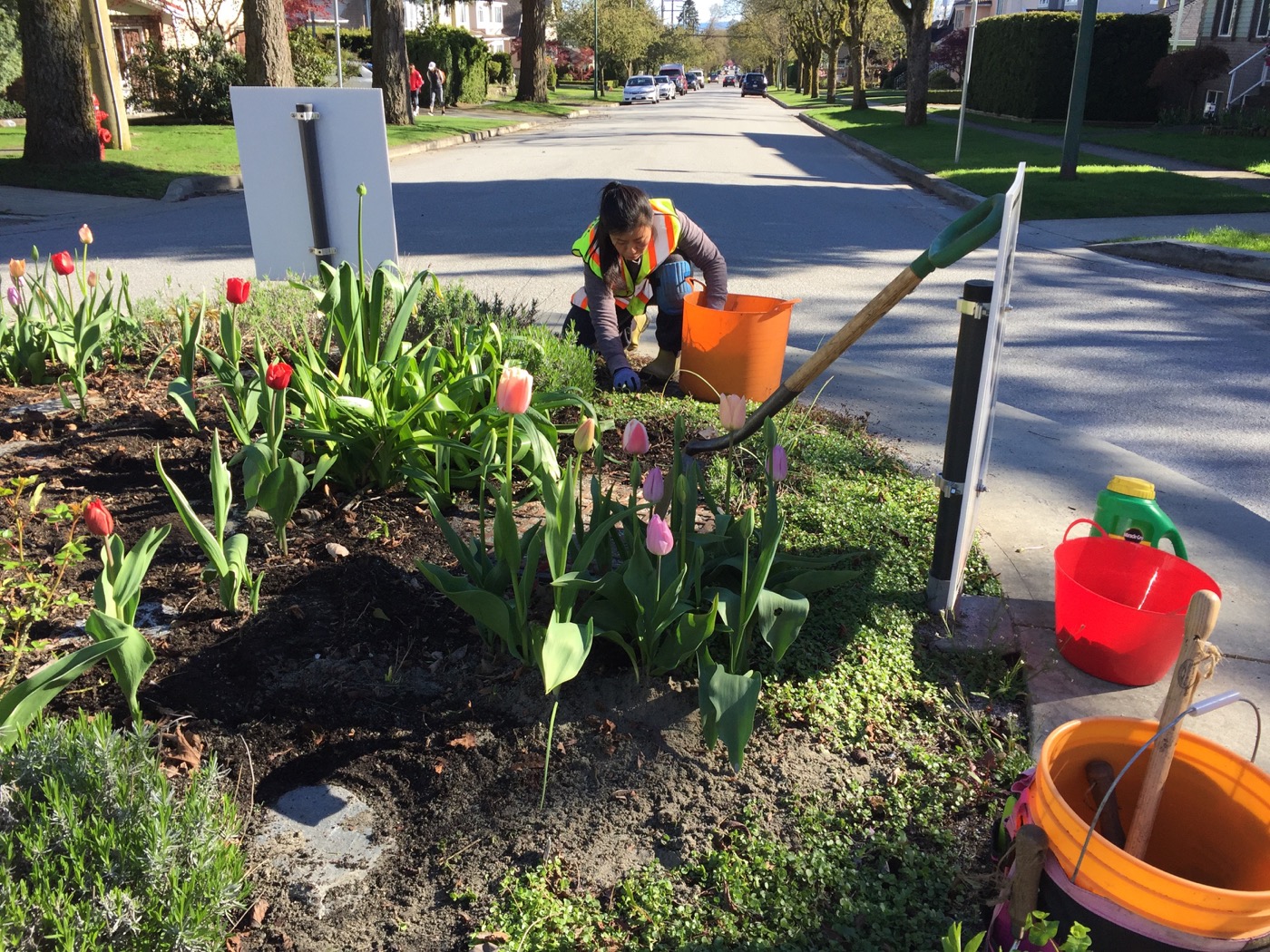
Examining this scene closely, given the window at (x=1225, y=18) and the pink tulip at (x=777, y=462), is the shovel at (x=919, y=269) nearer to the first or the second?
the pink tulip at (x=777, y=462)

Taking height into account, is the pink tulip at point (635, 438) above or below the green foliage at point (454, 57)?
below

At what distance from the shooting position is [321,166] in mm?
4480

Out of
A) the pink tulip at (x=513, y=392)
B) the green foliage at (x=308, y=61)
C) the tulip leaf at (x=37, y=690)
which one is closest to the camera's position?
the tulip leaf at (x=37, y=690)

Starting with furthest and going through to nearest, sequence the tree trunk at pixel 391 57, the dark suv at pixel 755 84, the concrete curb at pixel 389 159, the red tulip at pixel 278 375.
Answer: the dark suv at pixel 755 84
the tree trunk at pixel 391 57
the concrete curb at pixel 389 159
the red tulip at pixel 278 375

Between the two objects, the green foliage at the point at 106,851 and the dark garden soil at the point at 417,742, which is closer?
the green foliage at the point at 106,851

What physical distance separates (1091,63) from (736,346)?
25.0m

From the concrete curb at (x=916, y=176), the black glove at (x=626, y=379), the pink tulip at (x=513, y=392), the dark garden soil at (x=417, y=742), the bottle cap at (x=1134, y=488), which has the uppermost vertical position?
the pink tulip at (x=513, y=392)

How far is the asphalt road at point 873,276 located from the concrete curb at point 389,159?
421 millimetres

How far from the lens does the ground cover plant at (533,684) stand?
182 cm

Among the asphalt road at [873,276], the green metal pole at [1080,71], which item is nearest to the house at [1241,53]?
the green metal pole at [1080,71]

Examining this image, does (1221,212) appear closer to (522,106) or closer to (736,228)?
(736,228)

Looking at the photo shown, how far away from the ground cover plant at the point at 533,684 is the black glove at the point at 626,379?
3.07ft

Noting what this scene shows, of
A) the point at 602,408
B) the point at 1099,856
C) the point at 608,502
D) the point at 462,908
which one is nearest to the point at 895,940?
the point at 1099,856

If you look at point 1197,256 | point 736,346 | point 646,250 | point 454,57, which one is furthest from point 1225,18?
point 736,346
